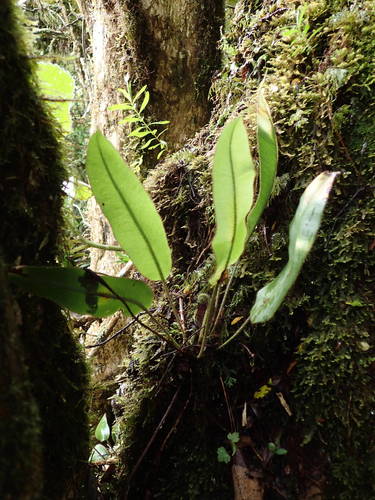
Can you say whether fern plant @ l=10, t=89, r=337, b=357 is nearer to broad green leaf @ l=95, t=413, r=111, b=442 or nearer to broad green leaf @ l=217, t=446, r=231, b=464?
broad green leaf @ l=217, t=446, r=231, b=464

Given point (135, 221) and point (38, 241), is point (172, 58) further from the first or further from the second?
point (38, 241)

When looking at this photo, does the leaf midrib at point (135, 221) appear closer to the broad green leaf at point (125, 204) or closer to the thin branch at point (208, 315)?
the broad green leaf at point (125, 204)

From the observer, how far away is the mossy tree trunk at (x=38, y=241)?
0.68 meters

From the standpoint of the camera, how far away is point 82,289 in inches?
29.0

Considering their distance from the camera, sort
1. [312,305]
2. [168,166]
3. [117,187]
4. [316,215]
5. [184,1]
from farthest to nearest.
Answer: [184,1]
[168,166]
[312,305]
[117,187]
[316,215]

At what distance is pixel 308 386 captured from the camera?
907mm

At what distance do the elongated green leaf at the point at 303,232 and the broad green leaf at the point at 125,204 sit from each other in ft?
0.88

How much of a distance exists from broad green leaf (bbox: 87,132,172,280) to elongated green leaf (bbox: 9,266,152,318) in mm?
86

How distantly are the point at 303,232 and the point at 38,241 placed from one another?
0.49 metres

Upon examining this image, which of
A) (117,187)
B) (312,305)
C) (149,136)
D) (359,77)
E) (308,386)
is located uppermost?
(359,77)

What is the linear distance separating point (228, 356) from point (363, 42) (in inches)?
36.0

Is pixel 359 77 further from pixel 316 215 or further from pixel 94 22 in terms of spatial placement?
pixel 94 22

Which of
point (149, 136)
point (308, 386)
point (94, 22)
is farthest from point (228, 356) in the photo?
point (94, 22)

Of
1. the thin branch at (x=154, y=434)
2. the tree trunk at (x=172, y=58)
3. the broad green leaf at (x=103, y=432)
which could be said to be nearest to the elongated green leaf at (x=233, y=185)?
the thin branch at (x=154, y=434)
